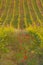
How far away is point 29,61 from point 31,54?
1.08ft

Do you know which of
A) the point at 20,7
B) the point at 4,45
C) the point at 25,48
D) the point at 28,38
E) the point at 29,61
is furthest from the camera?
the point at 20,7

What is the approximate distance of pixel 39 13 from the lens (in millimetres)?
22000

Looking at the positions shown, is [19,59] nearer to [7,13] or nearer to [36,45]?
[36,45]

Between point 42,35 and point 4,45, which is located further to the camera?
point 42,35

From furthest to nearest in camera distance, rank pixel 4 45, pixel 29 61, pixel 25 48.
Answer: pixel 25 48, pixel 4 45, pixel 29 61

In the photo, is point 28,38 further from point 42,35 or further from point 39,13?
point 39,13

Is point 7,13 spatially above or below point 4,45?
below

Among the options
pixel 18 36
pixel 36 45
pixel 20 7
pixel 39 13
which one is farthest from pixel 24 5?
pixel 36 45

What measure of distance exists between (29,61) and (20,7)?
652 inches

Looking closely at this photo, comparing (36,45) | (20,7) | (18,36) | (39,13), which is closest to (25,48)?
(36,45)

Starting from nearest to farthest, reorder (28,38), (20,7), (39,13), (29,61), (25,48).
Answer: (29,61) < (25,48) < (28,38) < (39,13) < (20,7)

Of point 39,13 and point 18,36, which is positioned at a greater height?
point 18,36

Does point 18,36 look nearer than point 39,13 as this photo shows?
Yes

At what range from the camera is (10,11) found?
22.7 metres
